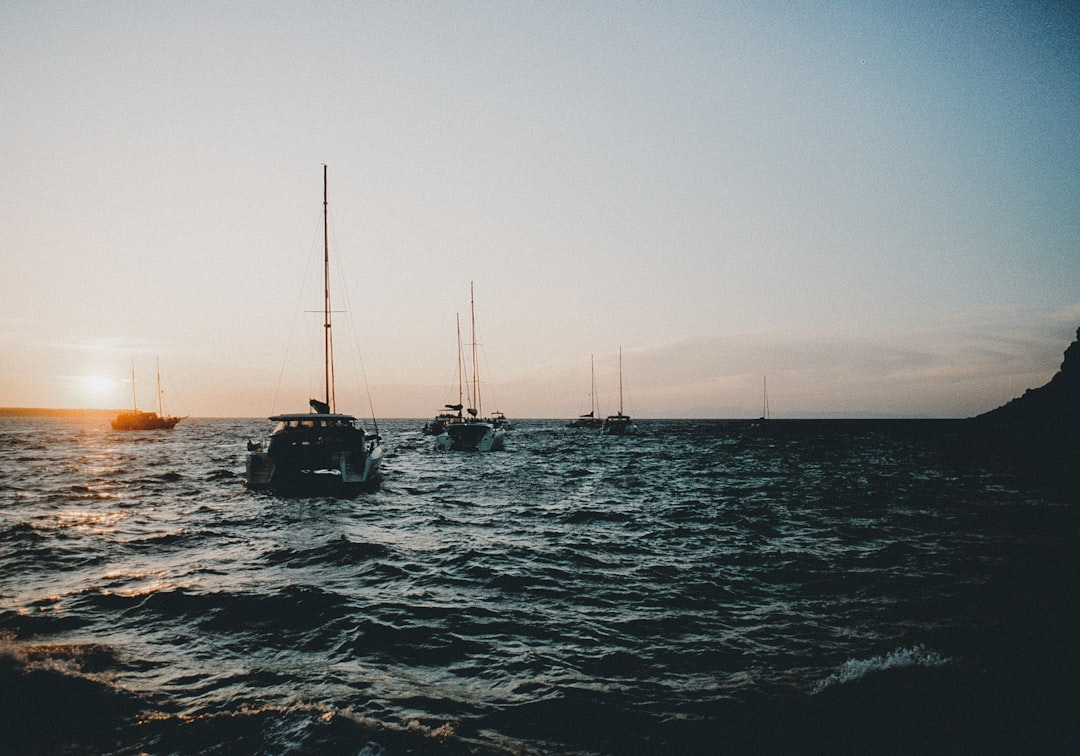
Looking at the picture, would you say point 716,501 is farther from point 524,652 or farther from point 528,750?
point 528,750

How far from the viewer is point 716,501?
852 inches

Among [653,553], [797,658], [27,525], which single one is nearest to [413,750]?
[797,658]

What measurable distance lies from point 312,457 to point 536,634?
15.2 meters

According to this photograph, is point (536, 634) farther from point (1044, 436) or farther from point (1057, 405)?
point (1057, 405)

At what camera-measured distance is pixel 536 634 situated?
7.66 m

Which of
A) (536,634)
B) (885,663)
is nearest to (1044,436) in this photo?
(885,663)

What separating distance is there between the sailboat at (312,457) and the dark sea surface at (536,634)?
10.8 feet

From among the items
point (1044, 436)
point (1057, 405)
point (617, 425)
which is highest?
point (1057, 405)

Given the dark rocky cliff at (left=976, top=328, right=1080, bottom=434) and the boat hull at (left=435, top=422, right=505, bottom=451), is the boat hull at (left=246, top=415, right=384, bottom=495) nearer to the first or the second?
the boat hull at (left=435, top=422, right=505, bottom=451)

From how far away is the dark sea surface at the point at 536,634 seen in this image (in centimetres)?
505

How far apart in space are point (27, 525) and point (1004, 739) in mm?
20484

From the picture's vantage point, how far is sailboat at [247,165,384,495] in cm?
2033

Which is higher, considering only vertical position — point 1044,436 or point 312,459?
point 312,459

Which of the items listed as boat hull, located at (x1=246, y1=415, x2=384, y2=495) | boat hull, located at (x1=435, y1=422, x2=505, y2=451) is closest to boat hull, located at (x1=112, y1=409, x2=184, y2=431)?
boat hull, located at (x1=435, y1=422, x2=505, y2=451)
